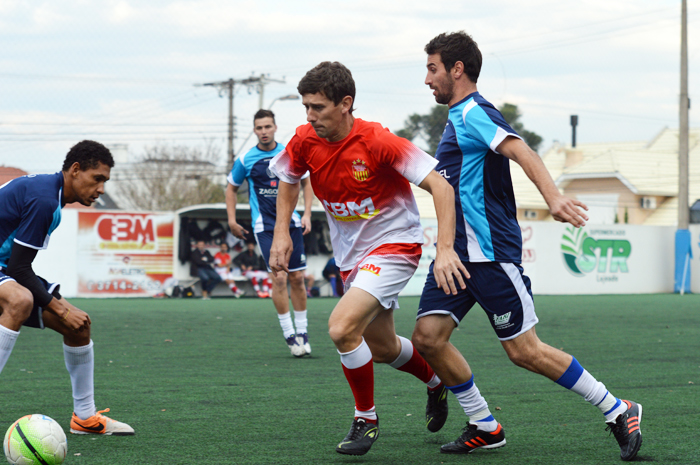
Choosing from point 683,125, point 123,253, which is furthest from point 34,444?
point 683,125

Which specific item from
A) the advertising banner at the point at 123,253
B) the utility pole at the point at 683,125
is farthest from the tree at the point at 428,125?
the advertising banner at the point at 123,253

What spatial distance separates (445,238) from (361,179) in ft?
2.13

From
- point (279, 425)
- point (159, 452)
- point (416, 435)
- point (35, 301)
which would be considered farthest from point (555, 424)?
point (35, 301)

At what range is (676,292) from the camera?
2612 cm

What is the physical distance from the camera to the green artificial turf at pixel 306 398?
4215mm

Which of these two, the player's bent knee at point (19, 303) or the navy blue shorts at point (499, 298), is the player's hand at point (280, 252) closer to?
the navy blue shorts at point (499, 298)

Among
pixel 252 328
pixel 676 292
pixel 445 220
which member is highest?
pixel 445 220

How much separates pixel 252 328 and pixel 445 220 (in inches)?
322

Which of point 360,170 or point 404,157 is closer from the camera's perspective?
point 404,157

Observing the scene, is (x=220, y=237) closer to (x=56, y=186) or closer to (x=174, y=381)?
(x=174, y=381)

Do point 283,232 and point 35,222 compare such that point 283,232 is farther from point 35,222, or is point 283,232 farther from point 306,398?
point 306,398

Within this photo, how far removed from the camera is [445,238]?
386cm

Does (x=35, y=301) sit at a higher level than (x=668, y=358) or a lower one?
higher

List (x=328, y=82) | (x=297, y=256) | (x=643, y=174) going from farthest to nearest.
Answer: (x=643, y=174) → (x=297, y=256) → (x=328, y=82)
